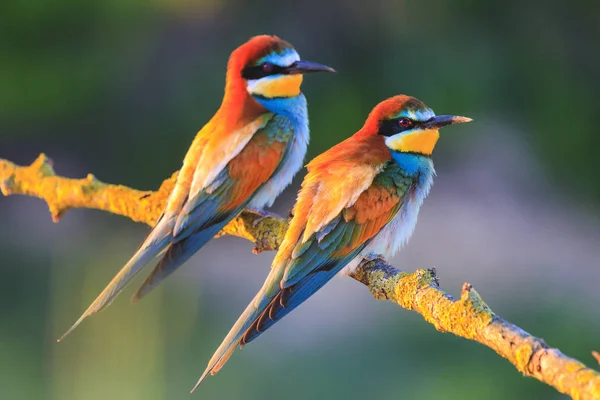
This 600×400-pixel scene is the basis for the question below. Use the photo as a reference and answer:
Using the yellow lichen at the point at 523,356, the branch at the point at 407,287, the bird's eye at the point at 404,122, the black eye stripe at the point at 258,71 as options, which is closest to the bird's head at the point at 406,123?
the bird's eye at the point at 404,122

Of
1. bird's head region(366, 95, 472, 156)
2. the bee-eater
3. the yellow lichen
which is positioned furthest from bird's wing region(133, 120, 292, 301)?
the yellow lichen

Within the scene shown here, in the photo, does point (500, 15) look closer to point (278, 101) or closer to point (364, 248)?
point (278, 101)

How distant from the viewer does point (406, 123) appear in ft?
4.24

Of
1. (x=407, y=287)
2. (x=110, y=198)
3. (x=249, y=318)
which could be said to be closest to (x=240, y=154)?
(x=110, y=198)

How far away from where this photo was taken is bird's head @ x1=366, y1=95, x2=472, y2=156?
128 cm

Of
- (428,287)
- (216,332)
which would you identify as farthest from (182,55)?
(428,287)

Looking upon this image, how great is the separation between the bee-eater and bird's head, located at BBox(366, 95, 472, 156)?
0.19m

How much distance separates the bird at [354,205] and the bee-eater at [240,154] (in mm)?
209

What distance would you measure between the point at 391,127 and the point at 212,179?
364 mm

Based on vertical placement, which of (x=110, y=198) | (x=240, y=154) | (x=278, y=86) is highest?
(x=278, y=86)

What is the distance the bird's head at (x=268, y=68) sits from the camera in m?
1.57

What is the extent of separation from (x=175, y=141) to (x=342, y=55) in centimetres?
111

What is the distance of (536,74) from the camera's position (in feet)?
18.3

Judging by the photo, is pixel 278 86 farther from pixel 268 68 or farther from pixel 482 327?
pixel 482 327
